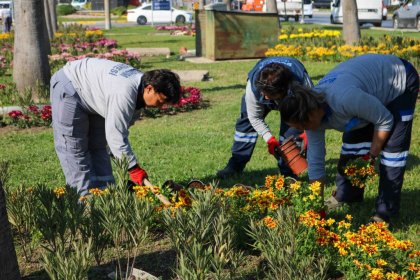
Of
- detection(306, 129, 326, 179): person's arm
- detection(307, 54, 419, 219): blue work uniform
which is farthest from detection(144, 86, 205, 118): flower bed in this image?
detection(306, 129, 326, 179): person's arm

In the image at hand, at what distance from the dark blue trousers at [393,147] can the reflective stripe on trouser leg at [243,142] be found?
4.89ft

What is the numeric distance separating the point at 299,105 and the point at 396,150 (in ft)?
3.80

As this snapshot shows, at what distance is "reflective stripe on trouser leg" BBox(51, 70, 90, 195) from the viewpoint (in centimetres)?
457

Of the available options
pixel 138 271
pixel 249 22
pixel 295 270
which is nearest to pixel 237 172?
pixel 138 271

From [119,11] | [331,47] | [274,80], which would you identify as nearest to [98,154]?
[274,80]

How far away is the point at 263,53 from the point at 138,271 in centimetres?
1406

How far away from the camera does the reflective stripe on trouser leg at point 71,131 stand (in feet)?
15.0

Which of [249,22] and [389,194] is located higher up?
[249,22]

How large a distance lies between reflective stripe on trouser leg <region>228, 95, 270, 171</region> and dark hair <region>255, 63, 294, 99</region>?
56.4 inches

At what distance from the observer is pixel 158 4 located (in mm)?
41094

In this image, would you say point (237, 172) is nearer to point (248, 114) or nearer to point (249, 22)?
point (248, 114)

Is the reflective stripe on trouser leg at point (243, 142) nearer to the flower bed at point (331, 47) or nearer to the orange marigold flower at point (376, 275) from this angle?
the orange marigold flower at point (376, 275)

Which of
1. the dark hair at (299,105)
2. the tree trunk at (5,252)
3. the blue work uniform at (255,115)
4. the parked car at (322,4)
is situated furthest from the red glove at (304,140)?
the parked car at (322,4)

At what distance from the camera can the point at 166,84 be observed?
3988 mm
